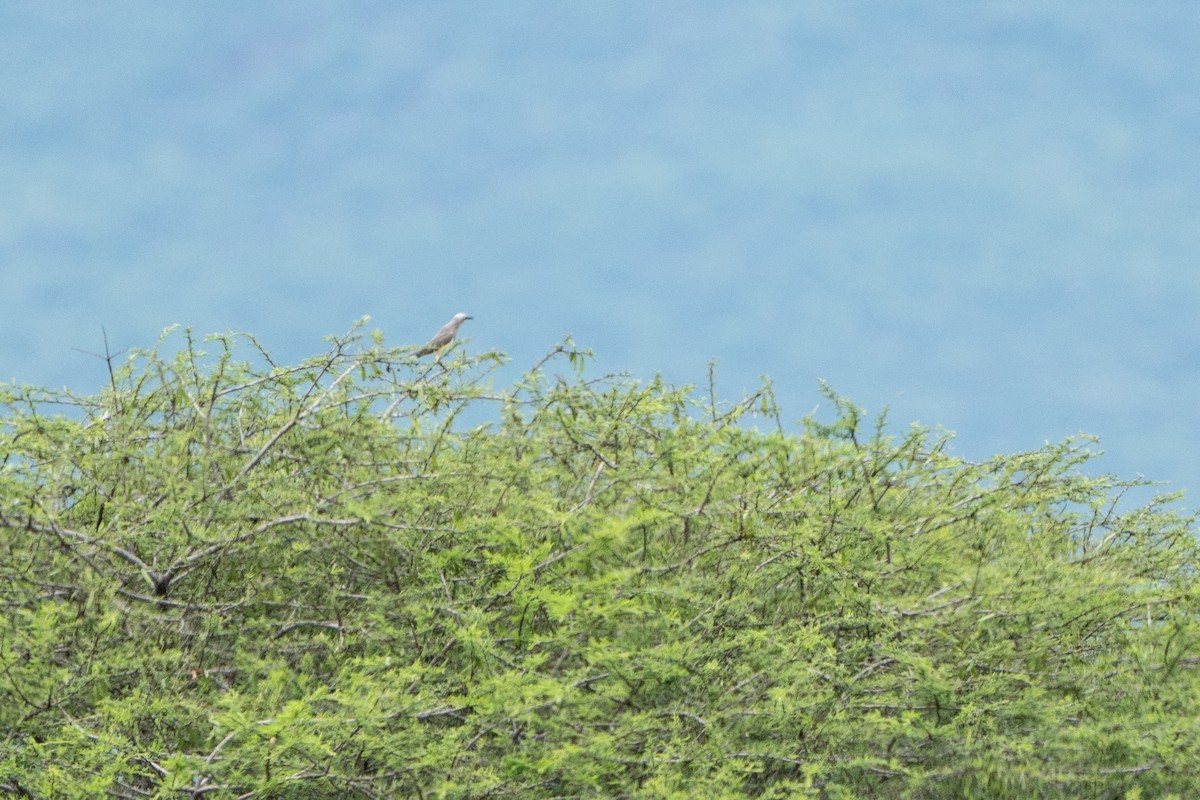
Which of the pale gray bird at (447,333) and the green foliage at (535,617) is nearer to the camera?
the green foliage at (535,617)

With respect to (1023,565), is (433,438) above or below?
above

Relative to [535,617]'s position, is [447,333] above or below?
above

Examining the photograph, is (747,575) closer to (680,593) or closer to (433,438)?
(680,593)

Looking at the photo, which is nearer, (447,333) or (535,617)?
(535,617)

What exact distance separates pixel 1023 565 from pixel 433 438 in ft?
10.2

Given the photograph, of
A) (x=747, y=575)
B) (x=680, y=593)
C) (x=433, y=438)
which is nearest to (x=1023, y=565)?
(x=747, y=575)

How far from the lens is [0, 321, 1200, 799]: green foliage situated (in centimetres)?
652

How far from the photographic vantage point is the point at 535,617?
7273 mm

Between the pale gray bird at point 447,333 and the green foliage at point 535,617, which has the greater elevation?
the pale gray bird at point 447,333

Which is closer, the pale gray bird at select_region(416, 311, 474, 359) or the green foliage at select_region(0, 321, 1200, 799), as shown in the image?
the green foliage at select_region(0, 321, 1200, 799)

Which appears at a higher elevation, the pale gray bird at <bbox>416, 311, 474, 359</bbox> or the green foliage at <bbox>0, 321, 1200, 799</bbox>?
the pale gray bird at <bbox>416, 311, 474, 359</bbox>

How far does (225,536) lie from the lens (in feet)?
23.9

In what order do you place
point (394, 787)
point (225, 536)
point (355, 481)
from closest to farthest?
point (394, 787)
point (225, 536)
point (355, 481)

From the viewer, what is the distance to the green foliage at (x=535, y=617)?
21.4ft
